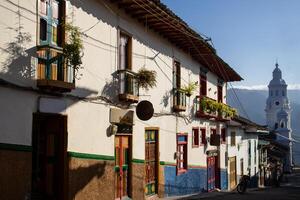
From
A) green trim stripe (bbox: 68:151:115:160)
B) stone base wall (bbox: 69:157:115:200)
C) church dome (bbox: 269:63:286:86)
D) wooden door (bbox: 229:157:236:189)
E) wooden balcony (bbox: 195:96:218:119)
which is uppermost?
church dome (bbox: 269:63:286:86)

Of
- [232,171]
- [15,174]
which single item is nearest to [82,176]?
[15,174]

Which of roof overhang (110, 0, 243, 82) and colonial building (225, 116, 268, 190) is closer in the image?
roof overhang (110, 0, 243, 82)

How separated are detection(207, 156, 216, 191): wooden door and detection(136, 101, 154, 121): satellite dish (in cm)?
1073

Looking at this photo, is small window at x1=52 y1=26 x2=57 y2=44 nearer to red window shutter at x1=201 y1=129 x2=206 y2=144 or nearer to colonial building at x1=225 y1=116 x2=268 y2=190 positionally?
red window shutter at x1=201 y1=129 x2=206 y2=144

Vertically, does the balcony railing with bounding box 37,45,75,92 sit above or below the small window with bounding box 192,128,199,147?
above

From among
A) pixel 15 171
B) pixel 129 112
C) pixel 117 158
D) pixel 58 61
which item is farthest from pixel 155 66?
pixel 15 171

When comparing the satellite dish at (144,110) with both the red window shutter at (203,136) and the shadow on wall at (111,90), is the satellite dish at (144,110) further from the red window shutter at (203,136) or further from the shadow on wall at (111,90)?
the red window shutter at (203,136)

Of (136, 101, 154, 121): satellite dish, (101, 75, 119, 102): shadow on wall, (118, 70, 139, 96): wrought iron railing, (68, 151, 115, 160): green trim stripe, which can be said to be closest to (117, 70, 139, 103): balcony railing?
(118, 70, 139, 96): wrought iron railing

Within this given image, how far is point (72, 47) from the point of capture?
9742mm

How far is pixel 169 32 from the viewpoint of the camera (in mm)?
16547

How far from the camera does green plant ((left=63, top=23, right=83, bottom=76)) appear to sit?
31.9 ft

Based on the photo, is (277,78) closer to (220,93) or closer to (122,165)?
(220,93)

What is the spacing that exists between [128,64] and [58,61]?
4.32m

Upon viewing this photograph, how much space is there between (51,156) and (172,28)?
295 inches
